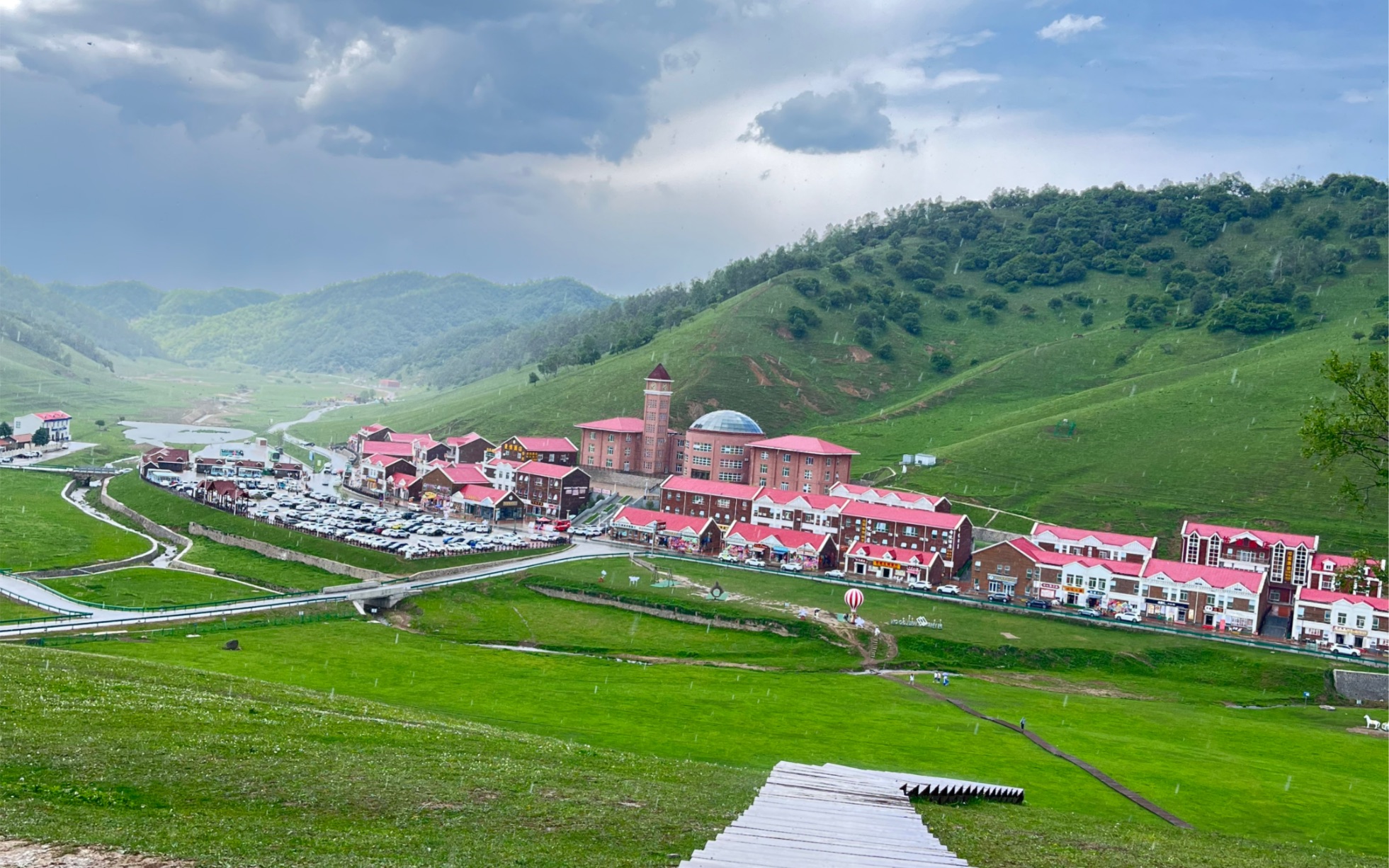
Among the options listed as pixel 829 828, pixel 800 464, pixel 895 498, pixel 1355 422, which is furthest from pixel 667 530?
pixel 829 828

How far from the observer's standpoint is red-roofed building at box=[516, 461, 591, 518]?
98375mm

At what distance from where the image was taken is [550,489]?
9875 cm

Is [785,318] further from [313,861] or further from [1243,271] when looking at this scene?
[313,861]

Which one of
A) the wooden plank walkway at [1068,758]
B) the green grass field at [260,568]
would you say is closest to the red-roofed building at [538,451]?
the green grass field at [260,568]

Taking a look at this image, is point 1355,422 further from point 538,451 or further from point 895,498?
point 538,451

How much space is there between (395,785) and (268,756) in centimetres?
314

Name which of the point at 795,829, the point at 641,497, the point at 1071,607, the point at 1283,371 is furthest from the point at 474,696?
the point at 1283,371

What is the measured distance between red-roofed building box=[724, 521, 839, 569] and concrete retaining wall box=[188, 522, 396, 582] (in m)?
28.6

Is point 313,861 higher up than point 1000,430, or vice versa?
point 1000,430

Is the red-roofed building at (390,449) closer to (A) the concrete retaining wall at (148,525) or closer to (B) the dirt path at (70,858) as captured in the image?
(A) the concrete retaining wall at (148,525)

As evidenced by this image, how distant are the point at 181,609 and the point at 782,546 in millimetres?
44948

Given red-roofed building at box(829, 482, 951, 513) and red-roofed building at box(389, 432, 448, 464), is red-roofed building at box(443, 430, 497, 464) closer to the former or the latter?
red-roofed building at box(389, 432, 448, 464)

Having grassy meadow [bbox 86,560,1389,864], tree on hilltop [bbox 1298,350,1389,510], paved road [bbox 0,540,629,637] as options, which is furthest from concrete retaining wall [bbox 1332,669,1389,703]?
paved road [bbox 0,540,629,637]

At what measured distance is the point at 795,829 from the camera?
17016 millimetres
